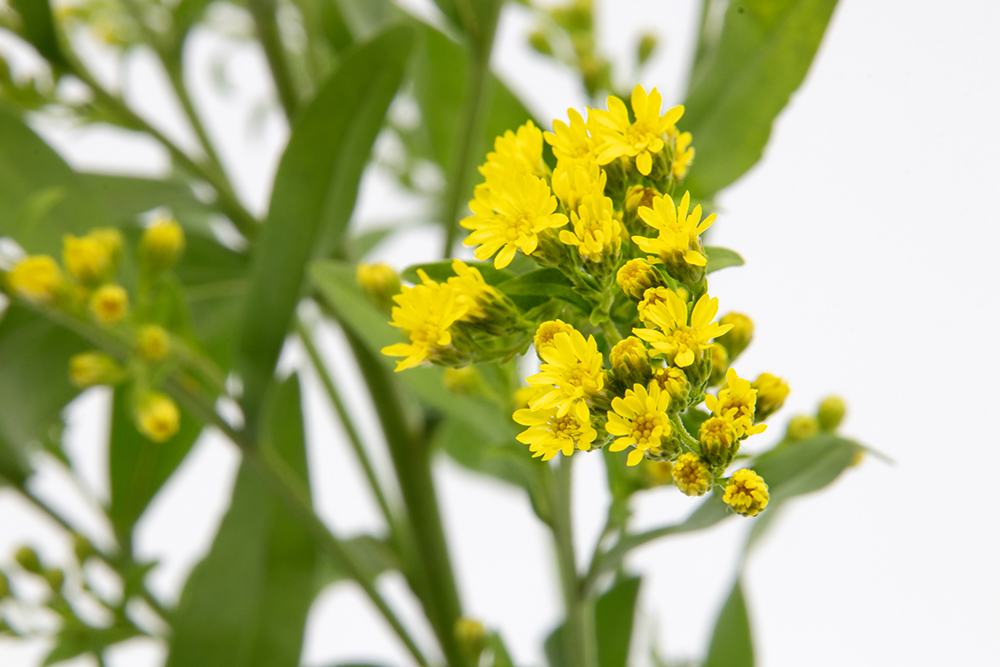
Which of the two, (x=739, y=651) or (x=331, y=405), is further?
(x=331, y=405)

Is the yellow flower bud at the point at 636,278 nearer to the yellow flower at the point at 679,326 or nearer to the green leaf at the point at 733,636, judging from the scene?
the yellow flower at the point at 679,326

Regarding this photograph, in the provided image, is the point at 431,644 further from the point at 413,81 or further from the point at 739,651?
the point at 413,81

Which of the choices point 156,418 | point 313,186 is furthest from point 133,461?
point 313,186

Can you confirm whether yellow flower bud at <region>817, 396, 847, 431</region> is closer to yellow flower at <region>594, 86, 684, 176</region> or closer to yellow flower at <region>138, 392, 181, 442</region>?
yellow flower at <region>594, 86, 684, 176</region>

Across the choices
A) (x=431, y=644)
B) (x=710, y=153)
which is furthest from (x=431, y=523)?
(x=710, y=153)

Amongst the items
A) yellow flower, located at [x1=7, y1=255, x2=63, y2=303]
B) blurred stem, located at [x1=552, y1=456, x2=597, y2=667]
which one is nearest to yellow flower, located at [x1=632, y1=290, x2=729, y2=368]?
blurred stem, located at [x1=552, y1=456, x2=597, y2=667]

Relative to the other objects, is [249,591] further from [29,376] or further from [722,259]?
[722,259]
